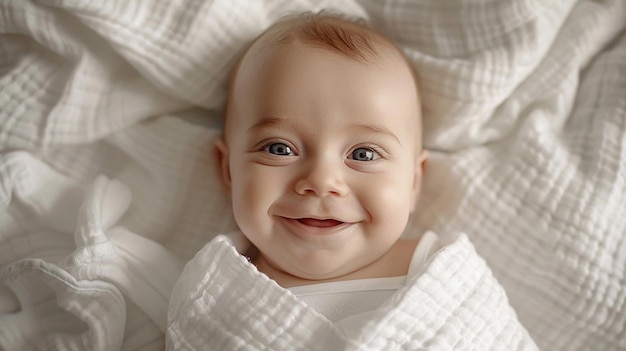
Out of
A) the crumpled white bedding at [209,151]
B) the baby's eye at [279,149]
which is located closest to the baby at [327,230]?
the baby's eye at [279,149]

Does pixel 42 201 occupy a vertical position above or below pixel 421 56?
below

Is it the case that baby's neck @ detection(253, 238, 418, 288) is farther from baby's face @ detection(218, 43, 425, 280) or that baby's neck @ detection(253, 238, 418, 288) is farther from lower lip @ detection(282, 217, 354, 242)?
lower lip @ detection(282, 217, 354, 242)

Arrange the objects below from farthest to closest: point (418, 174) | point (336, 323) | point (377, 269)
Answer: point (418, 174)
point (377, 269)
point (336, 323)

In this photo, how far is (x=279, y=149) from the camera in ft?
4.15

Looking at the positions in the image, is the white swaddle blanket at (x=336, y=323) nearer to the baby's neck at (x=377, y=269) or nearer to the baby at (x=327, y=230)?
the baby at (x=327, y=230)

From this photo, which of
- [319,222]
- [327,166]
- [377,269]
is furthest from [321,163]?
[377,269]

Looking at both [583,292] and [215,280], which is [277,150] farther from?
[583,292]

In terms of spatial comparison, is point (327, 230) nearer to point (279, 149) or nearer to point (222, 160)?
point (279, 149)

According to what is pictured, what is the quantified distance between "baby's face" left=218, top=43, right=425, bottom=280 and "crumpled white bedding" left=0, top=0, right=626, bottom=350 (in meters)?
0.23

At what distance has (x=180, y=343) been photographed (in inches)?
46.4

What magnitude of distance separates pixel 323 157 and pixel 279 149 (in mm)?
98

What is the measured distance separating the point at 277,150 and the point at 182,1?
423mm

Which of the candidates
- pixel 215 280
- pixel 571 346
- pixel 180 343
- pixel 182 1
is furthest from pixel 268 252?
pixel 571 346

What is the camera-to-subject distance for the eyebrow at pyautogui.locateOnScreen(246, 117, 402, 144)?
1.25m
